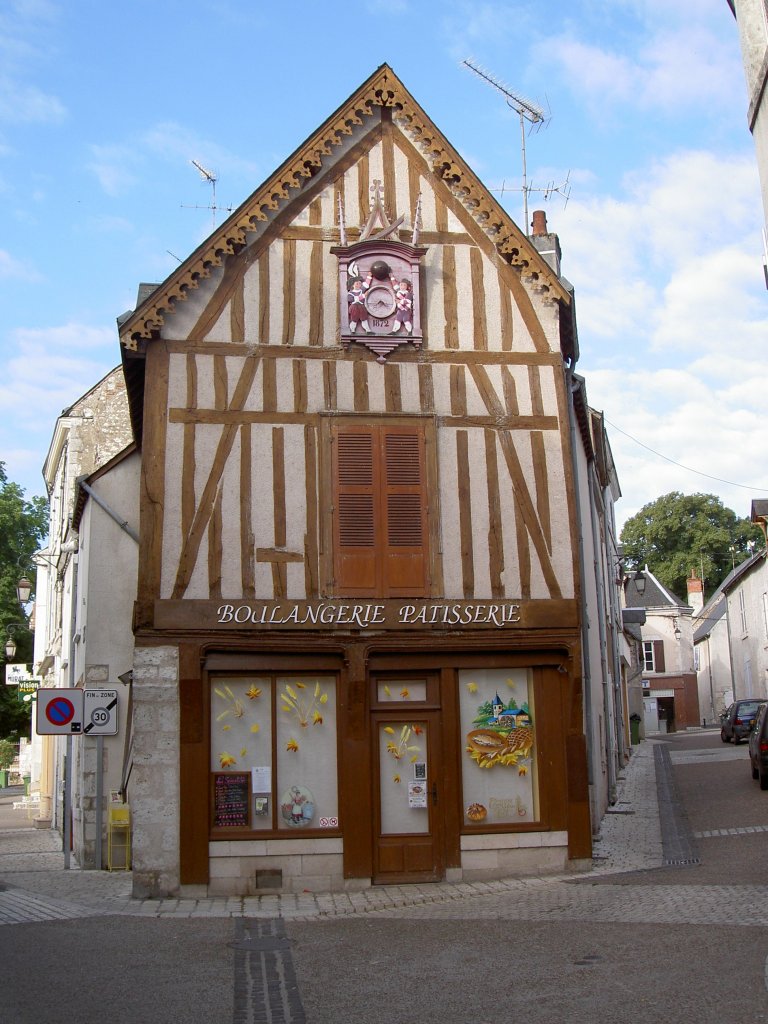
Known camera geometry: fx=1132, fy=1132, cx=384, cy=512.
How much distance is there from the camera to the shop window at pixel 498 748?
1362 cm

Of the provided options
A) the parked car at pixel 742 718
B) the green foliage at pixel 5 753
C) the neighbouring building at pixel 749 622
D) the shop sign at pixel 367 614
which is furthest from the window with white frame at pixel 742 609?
the shop sign at pixel 367 614

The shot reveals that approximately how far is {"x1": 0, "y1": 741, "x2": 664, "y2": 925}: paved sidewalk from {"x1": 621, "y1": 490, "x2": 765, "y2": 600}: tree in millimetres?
53825

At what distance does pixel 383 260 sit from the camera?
14.5 m

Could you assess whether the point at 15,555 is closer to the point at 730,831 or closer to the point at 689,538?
the point at 730,831

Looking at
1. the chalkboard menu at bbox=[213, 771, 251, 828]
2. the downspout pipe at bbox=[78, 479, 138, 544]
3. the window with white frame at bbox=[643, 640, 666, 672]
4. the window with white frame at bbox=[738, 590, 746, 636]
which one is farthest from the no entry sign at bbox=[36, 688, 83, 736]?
the window with white frame at bbox=[643, 640, 666, 672]

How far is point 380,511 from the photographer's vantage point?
13930mm

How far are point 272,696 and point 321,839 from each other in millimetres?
1745

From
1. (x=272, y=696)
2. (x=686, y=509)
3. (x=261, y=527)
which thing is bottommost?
(x=272, y=696)

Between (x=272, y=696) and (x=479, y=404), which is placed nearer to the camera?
(x=272, y=696)

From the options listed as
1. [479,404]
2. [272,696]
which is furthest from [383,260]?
[272,696]

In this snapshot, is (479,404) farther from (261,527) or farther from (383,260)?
(261,527)

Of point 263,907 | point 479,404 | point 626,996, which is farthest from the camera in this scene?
point 479,404

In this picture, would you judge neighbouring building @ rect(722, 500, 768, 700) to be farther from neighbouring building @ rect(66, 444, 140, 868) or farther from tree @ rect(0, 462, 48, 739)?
tree @ rect(0, 462, 48, 739)

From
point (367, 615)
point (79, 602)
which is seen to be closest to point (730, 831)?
point (367, 615)
